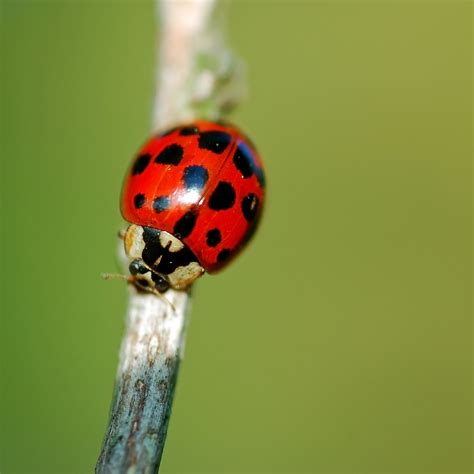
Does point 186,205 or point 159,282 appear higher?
point 186,205

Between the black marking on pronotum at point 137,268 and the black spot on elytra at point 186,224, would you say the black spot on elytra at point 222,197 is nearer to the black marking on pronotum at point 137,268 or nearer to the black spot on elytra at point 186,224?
the black spot on elytra at point 186,224

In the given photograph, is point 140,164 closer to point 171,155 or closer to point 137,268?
point 171,155

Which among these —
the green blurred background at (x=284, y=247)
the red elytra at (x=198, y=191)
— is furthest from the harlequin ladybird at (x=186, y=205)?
the green blurred background at (x=284, y=247)

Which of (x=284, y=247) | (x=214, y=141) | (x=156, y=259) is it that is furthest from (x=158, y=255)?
(x=284, y=247)

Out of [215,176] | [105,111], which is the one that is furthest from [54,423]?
[105,111]

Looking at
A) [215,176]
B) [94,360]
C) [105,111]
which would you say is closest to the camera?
[215,176]

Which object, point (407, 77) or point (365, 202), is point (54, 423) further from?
point (407, 77)
